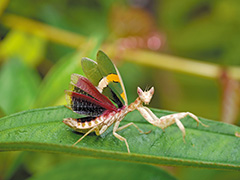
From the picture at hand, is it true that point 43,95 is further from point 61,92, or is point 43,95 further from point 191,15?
point 191,15

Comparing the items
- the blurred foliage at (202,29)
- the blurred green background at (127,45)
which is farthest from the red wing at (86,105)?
the blurred foliage at (202,29)

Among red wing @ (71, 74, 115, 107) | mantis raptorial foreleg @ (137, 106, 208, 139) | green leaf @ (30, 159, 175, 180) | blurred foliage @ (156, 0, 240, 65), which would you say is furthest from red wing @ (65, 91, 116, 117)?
blurred foliage @ (156, 0, 240, 65)

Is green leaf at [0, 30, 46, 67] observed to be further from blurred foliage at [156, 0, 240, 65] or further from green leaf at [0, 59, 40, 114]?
blurred foliage at [156, 0, 240, 65]

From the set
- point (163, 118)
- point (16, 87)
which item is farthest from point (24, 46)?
point (163, 118)

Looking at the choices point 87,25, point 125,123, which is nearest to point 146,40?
point 87,25

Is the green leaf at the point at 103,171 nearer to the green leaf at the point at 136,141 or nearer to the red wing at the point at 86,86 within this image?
the green leaf at the point at 136,141
